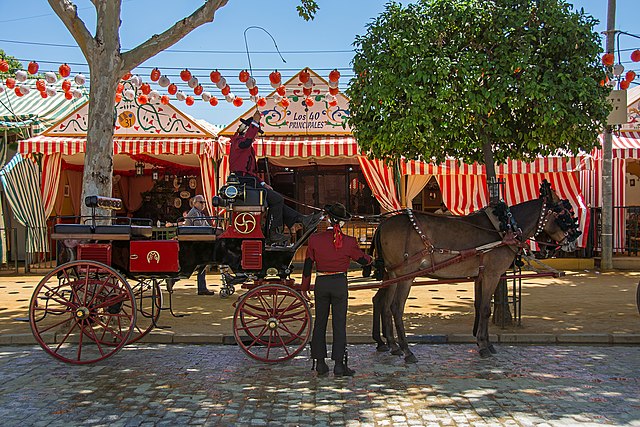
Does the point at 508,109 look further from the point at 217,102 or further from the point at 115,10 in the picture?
the point at 217,102

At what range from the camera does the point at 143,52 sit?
9.77 m

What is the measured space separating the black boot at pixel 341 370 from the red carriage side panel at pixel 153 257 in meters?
2.28

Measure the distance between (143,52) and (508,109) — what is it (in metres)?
5.37

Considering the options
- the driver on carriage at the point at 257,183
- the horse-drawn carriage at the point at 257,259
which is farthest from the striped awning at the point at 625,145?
the driver on carriage at the point at 257,183

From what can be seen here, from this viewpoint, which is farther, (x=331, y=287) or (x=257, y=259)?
(x=257, y=259)

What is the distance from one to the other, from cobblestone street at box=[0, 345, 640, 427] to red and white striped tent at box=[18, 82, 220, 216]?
8.73 metres

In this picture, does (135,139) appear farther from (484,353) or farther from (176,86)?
(484,353)

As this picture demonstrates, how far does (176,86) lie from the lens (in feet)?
53.2

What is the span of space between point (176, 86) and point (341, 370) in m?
11.1

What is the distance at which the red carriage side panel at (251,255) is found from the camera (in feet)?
25.5

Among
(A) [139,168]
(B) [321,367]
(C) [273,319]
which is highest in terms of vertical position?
(A) [139,168]

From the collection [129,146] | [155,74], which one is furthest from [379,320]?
[129,146]

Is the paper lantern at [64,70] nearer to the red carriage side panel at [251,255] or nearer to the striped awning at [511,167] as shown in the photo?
the striped awning at [511,167]

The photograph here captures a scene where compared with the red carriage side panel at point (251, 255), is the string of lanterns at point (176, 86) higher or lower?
higher
